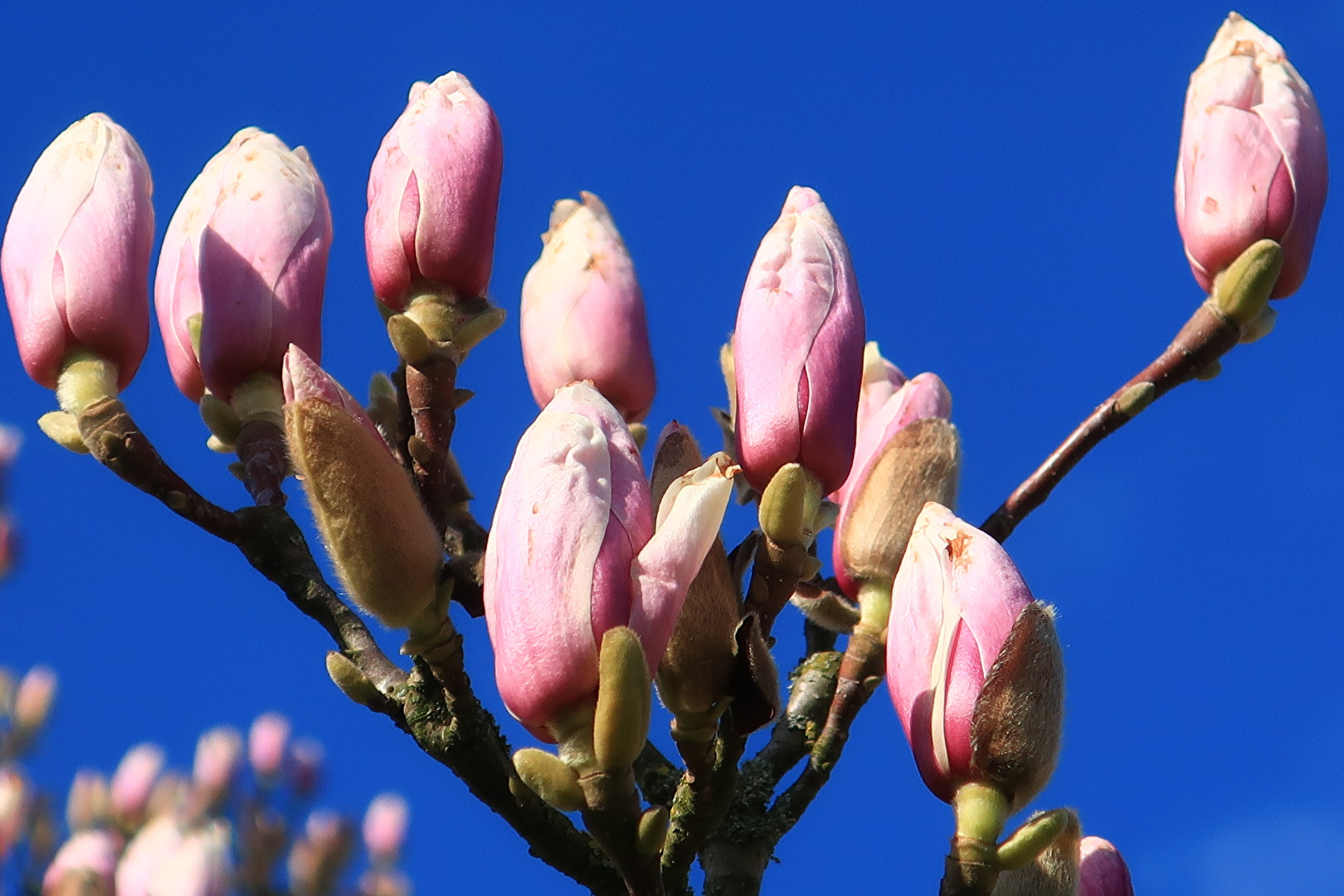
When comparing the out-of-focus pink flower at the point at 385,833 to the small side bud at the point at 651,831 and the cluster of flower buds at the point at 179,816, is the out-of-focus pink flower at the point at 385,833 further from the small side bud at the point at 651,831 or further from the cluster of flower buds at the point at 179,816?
the small side bud at the point at 651,831

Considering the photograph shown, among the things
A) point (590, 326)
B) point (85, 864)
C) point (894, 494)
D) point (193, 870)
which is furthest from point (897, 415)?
point (85, 864)

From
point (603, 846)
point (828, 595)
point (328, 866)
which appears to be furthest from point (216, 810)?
point (603, 846)

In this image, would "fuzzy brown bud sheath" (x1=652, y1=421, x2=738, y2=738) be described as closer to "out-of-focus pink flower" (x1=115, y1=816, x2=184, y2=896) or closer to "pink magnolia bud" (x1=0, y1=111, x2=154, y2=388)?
"pink magnolia bud" (x1=0, y1=111, x2=154, y2=388)

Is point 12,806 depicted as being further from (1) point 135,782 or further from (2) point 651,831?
(2) point 651,831

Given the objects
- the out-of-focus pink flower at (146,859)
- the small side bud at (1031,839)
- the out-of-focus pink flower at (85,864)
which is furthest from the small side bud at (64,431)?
the out-of-focus pink flower at (85,864)

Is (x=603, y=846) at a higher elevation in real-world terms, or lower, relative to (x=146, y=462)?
lower

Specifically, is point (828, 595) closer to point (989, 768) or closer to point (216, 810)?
point (989, 768)
